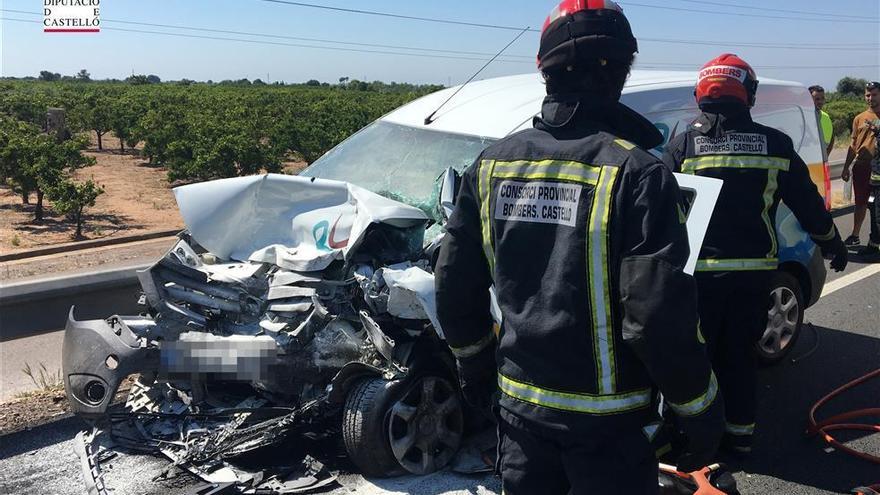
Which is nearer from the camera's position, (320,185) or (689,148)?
(689,148)

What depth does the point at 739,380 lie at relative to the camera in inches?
146

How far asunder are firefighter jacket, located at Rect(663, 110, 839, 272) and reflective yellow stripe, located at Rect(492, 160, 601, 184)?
6.27 ft

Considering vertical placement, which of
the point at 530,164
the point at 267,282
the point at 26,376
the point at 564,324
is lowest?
the point at 26,376

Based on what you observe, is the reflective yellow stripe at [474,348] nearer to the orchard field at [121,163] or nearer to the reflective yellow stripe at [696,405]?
the reflective yellow stripe at [696,405]

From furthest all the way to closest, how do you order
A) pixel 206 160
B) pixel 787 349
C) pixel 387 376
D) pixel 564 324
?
pixel 206 160 < pixel 787 349 < pixel 387 376 < pixel 564 324

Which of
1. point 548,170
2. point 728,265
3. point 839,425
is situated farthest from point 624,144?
point 839,425

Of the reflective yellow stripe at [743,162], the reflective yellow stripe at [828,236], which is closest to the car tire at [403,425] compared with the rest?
the reflective yellow stripe at [743,162]

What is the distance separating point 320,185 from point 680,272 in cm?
293

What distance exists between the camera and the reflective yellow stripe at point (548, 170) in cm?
195

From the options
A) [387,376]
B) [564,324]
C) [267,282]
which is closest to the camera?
[564,324]

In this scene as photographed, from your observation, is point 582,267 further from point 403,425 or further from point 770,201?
point 770,201

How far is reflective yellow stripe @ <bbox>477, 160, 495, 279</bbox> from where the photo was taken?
2.14 m

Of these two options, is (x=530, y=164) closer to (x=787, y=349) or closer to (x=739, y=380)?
(x=739, y=380)

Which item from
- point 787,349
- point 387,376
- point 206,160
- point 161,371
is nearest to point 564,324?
point 387,376
